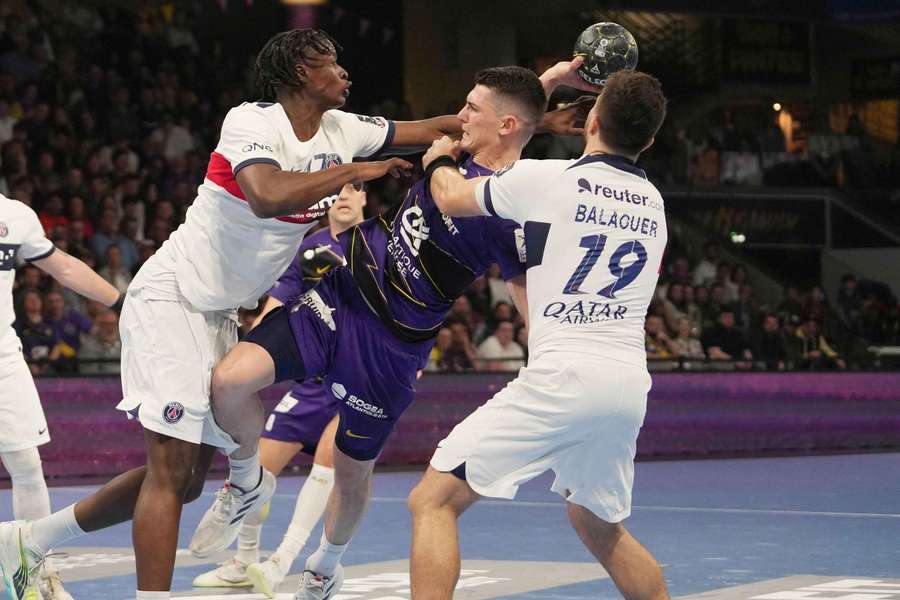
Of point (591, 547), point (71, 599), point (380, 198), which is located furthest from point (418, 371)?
point (380, 198)

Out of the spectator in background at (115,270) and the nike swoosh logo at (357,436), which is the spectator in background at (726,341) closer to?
the spectator in background at (115,270)

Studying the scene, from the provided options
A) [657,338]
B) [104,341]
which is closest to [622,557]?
[104,341]

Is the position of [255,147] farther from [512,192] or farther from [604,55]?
[604,55]

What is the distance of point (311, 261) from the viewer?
611 centimetres

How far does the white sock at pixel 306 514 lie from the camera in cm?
658

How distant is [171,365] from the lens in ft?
17.1

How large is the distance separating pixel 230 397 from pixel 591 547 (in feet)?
4.51

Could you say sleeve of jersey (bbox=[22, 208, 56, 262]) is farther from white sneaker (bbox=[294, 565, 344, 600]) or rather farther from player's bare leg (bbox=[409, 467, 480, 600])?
player's bare leg (bbox=[409, 467, 480, 600])

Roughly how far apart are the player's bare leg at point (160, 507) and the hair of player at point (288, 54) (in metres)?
1.32

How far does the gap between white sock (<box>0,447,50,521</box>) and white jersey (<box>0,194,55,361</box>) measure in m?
0.42

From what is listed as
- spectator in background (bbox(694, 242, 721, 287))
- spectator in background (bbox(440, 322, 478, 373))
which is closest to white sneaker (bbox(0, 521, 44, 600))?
spectator in background (bbox(440, 322, 478, 373))

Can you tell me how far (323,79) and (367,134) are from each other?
40 cm

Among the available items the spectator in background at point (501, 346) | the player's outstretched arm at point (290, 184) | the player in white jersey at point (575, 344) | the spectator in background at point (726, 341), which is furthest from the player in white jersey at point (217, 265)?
the spectator in background at point (726, 341)

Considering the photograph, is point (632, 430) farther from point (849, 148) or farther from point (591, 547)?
point (849, 148)
